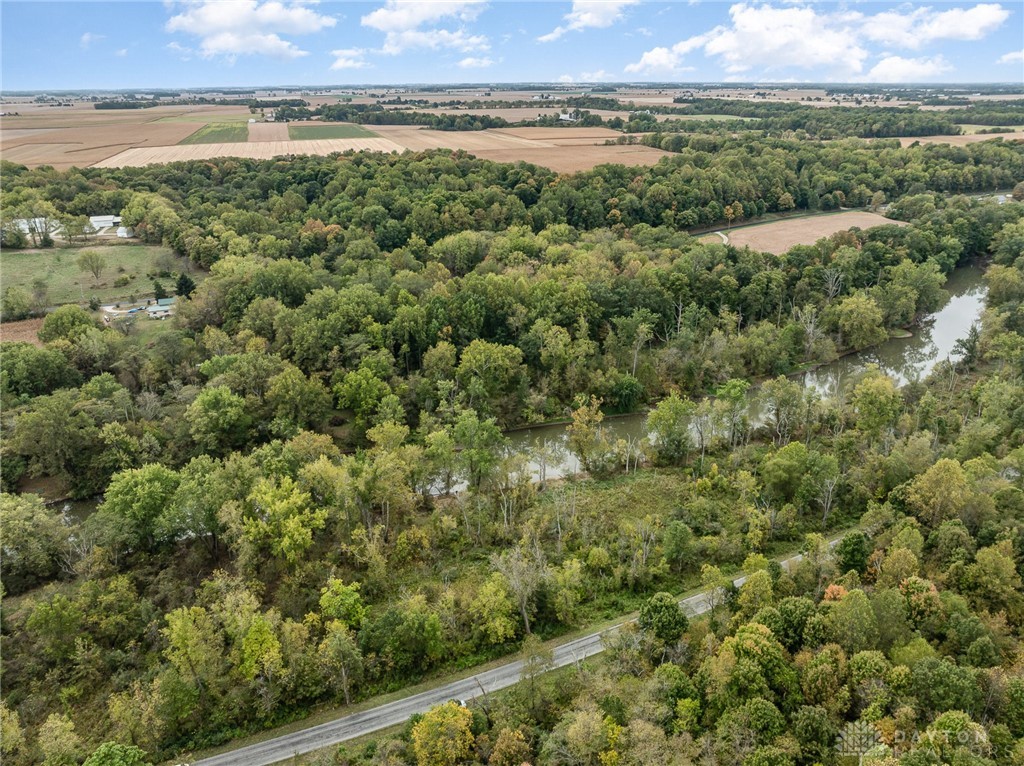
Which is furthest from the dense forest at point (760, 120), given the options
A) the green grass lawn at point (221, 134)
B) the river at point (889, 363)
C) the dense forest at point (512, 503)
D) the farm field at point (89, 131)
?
the dense forest at point (512, 503)

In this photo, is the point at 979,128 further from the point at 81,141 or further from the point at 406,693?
the point at 81,141

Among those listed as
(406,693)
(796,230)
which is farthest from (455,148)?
(406,693)

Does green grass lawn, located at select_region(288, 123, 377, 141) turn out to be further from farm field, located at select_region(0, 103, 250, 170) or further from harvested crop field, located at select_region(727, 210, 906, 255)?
harvested crop field, located at select_region(727, 210, 906, 255)

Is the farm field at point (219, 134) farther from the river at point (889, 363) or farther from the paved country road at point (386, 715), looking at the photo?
the paved country road at point (386, 715)

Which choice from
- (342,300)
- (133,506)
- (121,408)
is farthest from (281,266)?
(133,506)

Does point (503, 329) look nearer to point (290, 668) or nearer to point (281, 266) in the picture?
point (281, 266)

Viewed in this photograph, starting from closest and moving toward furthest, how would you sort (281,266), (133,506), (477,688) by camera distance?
(477,688)
(133,506)
(281,266)
